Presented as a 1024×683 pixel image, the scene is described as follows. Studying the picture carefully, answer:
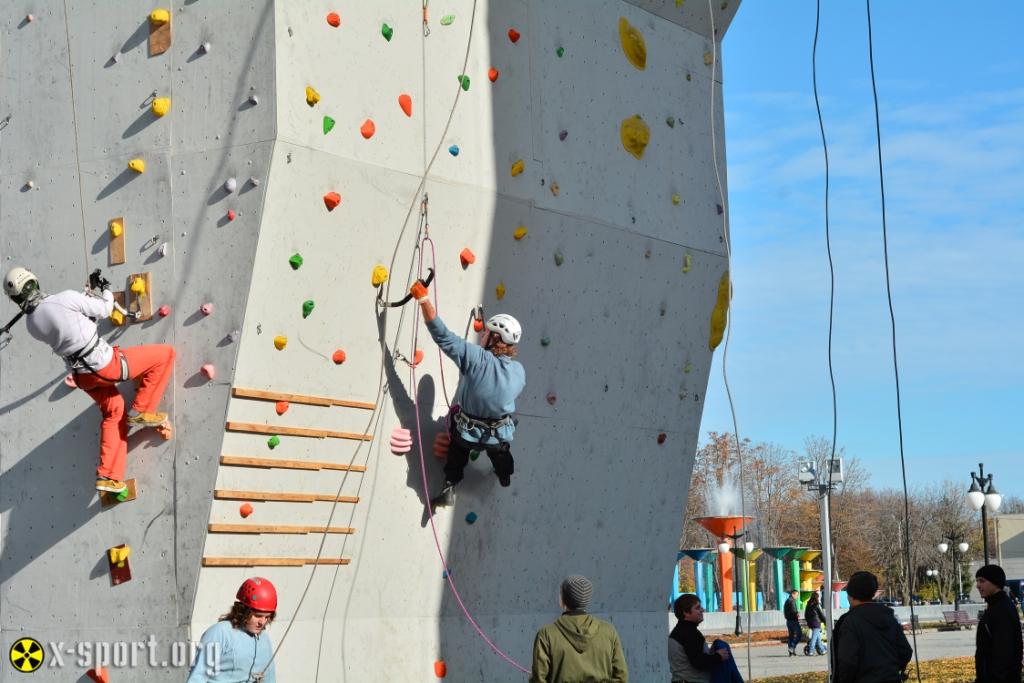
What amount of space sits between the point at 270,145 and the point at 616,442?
12.5 ft

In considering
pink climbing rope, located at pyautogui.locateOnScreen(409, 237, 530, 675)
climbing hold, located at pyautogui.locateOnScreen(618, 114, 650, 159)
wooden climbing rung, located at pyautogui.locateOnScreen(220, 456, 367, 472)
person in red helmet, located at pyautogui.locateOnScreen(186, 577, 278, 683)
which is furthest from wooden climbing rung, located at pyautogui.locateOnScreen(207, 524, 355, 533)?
climbing hold, located at pyautogui.locateOnScreen(618, 114, 650, 159)

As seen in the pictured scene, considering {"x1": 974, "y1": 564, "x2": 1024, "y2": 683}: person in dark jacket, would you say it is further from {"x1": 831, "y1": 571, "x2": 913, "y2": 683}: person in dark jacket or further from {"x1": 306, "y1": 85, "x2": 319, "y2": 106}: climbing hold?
{"x1": 306, "y1": 85, "x2": 319, "y2": 106}: climbing hold

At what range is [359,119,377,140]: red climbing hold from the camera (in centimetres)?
771

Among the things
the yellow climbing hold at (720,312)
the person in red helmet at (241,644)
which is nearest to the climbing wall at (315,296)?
the yellow climbing hold at (720,312)

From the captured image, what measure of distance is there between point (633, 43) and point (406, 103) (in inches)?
100

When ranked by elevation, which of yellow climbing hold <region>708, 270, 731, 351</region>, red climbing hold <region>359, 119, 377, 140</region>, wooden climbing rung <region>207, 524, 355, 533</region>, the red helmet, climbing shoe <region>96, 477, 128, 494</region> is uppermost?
red climbing hold <region>359, 119, 377, 140</region>

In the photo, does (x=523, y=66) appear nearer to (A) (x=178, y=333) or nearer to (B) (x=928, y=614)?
(A) (x=178, y=333)

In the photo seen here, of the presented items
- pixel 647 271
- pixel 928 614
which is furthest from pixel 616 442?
pixel 928 614

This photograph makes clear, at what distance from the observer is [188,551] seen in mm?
7188

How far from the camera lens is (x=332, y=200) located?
7.53 m

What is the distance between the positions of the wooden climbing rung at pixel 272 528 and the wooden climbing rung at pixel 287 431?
534 millimetres

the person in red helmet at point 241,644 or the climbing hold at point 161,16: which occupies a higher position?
the climbing hold at point 161,16

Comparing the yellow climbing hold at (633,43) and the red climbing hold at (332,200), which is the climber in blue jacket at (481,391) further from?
the yellow climbing hold at (633,43)

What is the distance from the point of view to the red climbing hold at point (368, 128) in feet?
25.3
